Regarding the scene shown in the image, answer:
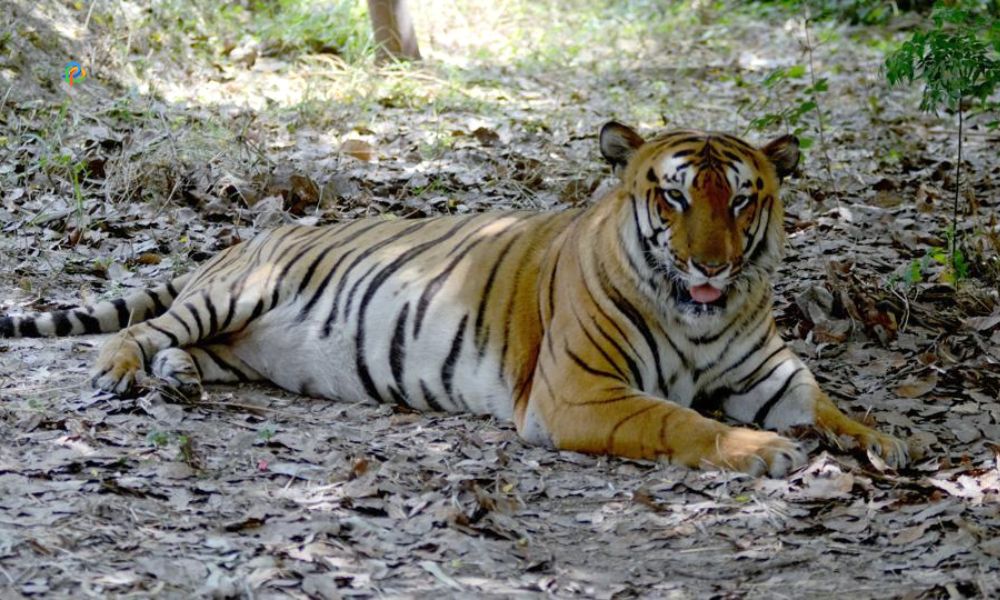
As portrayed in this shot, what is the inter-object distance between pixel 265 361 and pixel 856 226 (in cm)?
357

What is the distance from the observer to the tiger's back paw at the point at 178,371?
505 cm

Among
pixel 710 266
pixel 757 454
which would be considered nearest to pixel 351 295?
pixel 710 266

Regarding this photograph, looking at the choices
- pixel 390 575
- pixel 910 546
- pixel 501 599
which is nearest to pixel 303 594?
pixel 390 575

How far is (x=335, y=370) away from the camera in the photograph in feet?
18.1

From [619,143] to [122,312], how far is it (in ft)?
8.36

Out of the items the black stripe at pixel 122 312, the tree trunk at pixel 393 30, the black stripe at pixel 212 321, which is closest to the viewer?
the black stripe at pixel 212 321

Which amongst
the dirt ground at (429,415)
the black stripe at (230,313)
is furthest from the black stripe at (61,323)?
the black stripe at (230,313)

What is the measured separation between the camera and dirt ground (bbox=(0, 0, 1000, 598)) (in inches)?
139

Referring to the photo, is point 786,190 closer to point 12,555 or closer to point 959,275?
point 959,275

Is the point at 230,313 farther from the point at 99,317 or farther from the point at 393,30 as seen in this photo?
the point at 393,30

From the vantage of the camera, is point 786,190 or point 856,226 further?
point 786,190

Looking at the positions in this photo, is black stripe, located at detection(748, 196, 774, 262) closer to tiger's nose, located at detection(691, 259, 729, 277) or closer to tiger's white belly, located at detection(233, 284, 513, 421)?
tiger's nose, located at detection(691, 259, 729, 277)

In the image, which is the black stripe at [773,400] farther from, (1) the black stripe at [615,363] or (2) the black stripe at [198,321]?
(2) the black stripe at [198,321]

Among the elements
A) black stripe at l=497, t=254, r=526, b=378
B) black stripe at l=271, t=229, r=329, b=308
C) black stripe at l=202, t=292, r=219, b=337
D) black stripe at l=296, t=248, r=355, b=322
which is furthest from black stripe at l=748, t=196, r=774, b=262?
black stripe at l=202, t=292, r=219, b=337
